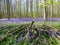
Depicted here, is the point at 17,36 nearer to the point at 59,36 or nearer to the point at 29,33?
the point at 29,33

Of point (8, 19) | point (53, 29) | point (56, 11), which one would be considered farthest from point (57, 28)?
point (8, 19)

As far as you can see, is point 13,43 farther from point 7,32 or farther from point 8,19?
point 8,19

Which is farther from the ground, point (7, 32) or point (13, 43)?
point (7, 32)

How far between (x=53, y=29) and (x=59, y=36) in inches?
4.1

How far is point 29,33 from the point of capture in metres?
1.40

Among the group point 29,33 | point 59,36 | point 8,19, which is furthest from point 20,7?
point 59,36

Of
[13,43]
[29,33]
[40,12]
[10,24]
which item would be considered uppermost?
[40,12]

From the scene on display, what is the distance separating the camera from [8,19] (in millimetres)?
1412

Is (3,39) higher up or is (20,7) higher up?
(20,7)

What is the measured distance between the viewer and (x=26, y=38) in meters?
1.38

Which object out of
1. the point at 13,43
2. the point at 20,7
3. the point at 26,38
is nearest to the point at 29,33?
the point at 26,38

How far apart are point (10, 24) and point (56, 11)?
0.56 meters

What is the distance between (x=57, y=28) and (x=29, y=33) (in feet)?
1.08

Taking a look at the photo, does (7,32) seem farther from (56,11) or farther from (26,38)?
(56,11)
